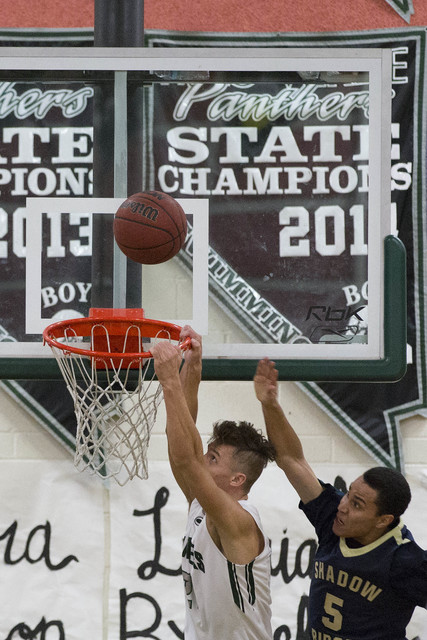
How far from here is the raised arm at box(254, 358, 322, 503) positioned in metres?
2.69

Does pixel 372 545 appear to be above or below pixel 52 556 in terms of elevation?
above

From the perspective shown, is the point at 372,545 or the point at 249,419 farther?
the point at 249,419

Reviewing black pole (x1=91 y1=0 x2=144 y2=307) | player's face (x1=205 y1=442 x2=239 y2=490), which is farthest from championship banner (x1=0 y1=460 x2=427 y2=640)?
black pole (x1=91 y1=0 x2=144 y2=307)

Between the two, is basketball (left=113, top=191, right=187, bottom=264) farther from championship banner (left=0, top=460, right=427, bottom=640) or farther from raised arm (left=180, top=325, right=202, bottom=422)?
championship banner (left=0, top=460, right=427, bottom=640)

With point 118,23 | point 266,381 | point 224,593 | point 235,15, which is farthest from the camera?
point 235,15

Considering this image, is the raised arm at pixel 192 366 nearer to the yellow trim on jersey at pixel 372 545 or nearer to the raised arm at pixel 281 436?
the raised arm at pixel 281 436

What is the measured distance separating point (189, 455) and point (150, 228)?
72 centimetres

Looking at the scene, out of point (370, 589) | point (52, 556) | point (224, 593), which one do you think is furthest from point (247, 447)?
point (52, 556)

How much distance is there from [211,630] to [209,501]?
0.49m

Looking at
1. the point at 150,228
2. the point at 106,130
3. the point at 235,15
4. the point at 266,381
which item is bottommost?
the point at 266,381

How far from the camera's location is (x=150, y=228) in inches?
99.3

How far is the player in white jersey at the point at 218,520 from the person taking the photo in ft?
7.45

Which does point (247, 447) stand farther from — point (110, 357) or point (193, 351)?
point (110, 357)

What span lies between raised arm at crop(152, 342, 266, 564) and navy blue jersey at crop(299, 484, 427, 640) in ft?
1.53
